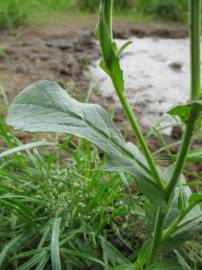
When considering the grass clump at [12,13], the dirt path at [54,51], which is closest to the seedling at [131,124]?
the dirt path at [54,51]

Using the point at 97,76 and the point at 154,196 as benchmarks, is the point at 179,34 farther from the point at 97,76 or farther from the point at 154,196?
the point at 154,196

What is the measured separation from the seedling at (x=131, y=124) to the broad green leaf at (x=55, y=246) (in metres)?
0.15

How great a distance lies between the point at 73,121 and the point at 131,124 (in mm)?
117

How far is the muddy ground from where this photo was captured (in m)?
2.30

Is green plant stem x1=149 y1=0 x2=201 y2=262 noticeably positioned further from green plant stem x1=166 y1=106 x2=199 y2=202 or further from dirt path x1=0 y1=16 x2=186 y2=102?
dirt path x1=0 y1=16 x2=186 y2=102

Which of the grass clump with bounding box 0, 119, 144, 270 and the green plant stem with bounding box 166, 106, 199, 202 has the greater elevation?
the green plant stem with bounding box 166, 106, 199, 202

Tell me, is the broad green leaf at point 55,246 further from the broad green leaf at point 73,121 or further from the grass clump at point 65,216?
the broad green leaf at point 73,121

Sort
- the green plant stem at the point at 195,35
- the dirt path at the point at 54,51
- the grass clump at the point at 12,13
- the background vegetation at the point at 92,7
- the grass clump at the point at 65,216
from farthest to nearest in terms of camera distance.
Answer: the background vegetation at the point at 92,7 < the grass clump at the point at 12,13 < the dirt path at the point at 54,51 < the grass clump at the point at 65,216 < the green plant stem at the point at 195,35

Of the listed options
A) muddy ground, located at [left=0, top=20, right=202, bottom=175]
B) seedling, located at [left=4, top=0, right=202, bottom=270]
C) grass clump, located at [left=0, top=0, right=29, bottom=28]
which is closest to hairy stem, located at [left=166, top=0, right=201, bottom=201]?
seedling, located at [left=4, top=0, right=202, bottom=270]

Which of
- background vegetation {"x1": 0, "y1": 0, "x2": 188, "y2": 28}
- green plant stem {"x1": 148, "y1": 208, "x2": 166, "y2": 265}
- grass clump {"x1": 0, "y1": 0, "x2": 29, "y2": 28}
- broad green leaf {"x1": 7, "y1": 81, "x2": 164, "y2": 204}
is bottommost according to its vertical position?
background vegetation {"x1": 0, "y1": 0, "x2": 188, "y2": 28}

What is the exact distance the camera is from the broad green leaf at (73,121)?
2.89 feet

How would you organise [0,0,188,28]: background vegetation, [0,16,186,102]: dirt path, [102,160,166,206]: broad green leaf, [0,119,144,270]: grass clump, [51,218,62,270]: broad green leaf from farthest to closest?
[0,0,188,28]: background vegetation
[0,16,186,102]: dirt path
[0,119,144,270]: grass clump
[51,218,62,270]: broad green leaf
[102,160,166,206]: broad green leaf

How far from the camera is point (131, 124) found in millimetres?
906

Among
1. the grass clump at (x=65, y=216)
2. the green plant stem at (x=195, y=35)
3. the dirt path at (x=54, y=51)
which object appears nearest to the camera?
the green plant stem at (x=195, y=35)
